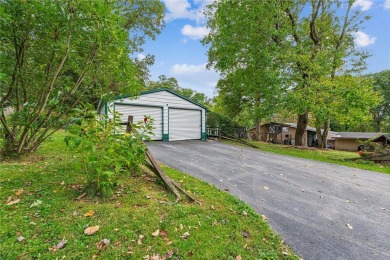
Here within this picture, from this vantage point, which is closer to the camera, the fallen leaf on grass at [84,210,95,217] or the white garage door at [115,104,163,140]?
the fallen leaf on grass at [84,210,95,217]

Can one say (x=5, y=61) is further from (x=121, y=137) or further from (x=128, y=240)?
(x=128, y=240)

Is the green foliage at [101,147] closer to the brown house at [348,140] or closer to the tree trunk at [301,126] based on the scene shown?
the tree trunk at [301,126]

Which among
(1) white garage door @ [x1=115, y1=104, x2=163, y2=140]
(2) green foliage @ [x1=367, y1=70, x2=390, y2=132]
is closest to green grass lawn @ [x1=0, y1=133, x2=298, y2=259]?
(1) white garage door @ [x1=115, y1=104, x2=163, y2=140]

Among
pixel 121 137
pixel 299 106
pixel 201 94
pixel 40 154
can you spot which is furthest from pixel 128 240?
pixel 201 94

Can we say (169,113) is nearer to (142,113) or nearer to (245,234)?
(142,113)

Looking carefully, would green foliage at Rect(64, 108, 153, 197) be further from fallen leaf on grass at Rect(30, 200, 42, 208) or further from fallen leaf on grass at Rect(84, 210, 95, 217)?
fallen leaf on grass at Rect(30, 200, 42, 208)

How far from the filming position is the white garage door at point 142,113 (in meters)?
10.9

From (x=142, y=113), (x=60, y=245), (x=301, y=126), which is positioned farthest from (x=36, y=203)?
(x=301, y=126)

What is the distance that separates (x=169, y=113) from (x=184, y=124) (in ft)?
4.06

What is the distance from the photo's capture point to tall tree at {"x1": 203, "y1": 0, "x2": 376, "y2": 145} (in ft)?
33.1

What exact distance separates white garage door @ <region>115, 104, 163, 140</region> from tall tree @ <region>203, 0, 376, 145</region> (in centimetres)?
464

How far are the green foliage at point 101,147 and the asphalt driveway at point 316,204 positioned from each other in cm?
229

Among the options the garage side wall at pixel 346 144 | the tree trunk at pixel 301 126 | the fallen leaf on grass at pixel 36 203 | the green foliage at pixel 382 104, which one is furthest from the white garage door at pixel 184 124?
the green foliage at pixel 382 104

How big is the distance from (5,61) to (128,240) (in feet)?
12.9
